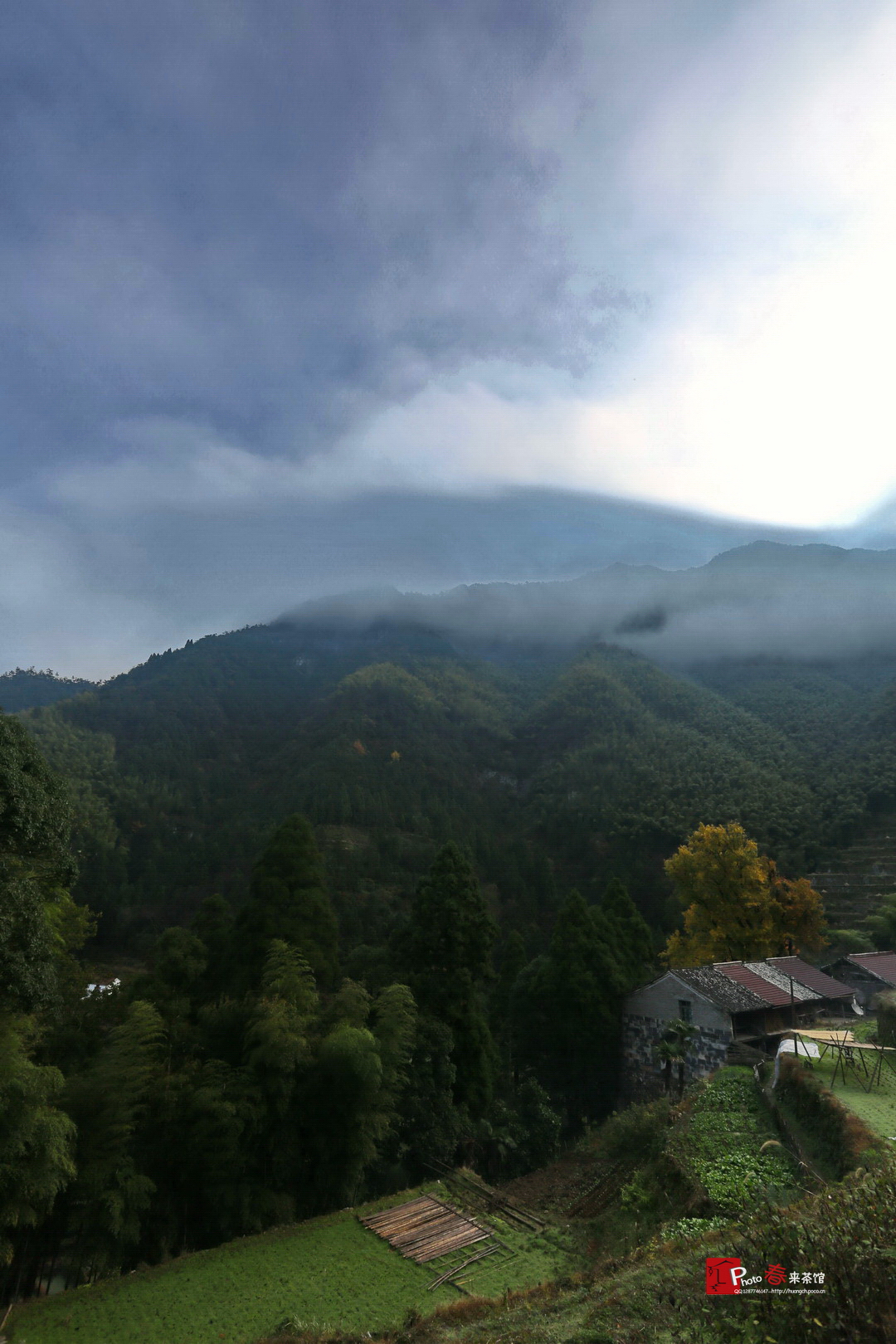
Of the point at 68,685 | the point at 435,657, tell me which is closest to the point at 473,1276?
the point at 435,657

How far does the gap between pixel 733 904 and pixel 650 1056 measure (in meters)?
9.59

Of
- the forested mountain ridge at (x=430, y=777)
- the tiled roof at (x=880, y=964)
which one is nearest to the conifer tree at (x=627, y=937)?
the tiled roof at (x=880, y=964)

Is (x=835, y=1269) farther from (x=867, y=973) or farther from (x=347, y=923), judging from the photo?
(x=347, y=923)

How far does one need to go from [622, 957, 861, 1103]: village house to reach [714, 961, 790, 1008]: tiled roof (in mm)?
35

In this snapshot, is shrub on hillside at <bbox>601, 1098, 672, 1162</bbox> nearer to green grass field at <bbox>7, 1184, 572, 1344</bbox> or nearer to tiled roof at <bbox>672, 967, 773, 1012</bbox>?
green grass field at <bbox>7, 1184, 572, 1344</bbox>

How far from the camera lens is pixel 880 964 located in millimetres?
29344

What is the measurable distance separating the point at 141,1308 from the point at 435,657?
141686 mm

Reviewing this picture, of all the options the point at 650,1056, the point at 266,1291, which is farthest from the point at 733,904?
the point at 266,1291

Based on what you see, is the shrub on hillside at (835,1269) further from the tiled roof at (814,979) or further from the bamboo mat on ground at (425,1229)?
the tiled roof at (814,979)

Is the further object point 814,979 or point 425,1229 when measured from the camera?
point 814,979

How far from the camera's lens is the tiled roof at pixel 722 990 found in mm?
23125

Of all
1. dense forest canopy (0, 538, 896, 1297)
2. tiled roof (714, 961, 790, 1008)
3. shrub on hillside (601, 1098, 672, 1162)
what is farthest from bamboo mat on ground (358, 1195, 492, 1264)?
tiled roof (714, 961, 790, 1008)

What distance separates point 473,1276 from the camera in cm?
1134

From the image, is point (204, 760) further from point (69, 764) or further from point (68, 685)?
point (68, 685)
